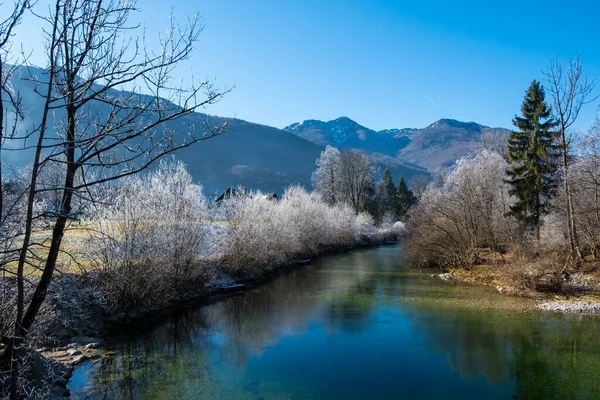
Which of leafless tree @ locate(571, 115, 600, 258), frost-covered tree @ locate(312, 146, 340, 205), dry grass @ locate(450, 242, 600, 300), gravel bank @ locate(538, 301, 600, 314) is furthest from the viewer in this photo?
frost-covered tree @ locate(312, 146, 340, 205)

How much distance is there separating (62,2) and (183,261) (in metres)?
16.7

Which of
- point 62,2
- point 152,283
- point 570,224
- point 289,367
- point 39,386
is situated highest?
point 62,2

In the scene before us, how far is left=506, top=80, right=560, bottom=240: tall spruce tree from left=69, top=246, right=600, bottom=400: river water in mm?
11598

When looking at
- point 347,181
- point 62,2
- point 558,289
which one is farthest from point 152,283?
point 347,181

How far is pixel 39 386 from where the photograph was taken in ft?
28.6

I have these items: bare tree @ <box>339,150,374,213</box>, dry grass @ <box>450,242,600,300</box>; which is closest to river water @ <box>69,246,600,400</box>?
dry grass @ <box>450,242,600,300</box>

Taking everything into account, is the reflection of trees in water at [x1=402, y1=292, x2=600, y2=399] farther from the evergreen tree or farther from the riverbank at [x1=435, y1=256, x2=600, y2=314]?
the evergreen tree

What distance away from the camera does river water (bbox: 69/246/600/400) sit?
9.77m

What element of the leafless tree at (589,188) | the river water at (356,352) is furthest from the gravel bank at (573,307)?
the leafless tree at (589,188)

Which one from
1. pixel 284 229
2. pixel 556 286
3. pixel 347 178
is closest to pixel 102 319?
pixel 284 229

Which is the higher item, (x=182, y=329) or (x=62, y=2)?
(x=62, y=2)

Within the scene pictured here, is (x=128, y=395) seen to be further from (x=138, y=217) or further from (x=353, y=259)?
(x=353, y=259)

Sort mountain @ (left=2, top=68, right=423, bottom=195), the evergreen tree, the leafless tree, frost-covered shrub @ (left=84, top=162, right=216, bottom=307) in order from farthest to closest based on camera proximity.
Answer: mountain @ (left=2, top=68, right=423, bottom=195), the evergreen tree, the leafless tree, frost-covered shrub @ (left=84, top=162, right=216, bottom=307)

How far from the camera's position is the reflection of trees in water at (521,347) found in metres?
9.84
